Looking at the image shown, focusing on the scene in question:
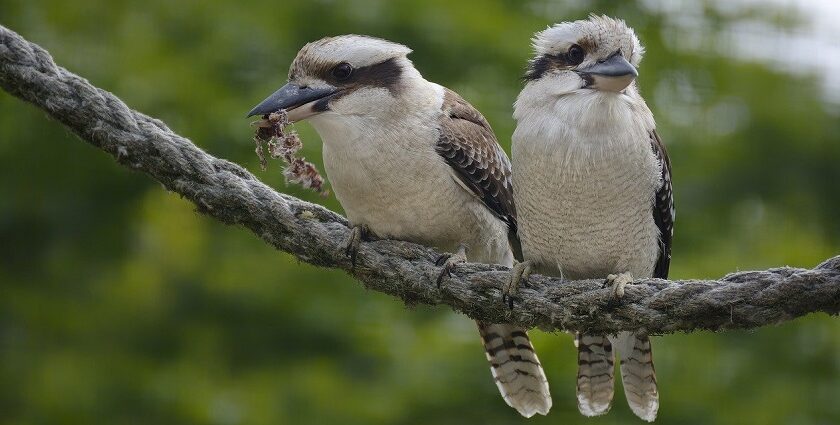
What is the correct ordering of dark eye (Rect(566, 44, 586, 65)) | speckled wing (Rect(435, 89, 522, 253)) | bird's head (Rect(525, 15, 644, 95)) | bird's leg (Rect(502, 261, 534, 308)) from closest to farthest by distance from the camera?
bird's leg (Rect(502, 261, 534, 308)) → bird's head (Rect(525, 15, 644, 95)) → dark eye (Rect(566, 44, 586, 65)) → speckled wing (Rect(435, 89, 522, 253))

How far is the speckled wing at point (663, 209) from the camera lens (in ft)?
12.4

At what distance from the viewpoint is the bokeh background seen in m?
7.86

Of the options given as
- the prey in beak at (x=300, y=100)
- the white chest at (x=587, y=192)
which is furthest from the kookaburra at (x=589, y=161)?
the prey in beak at (x=300, y=100)

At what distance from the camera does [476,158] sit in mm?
4043

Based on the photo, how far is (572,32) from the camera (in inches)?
140

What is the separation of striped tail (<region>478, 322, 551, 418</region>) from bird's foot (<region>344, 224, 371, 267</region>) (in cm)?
61

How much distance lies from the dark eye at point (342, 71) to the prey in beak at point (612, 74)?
2.30 ft

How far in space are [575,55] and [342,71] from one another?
66cm

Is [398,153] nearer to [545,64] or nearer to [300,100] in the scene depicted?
[300,100]

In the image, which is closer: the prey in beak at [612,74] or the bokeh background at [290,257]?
the prey in beak at [612,74]

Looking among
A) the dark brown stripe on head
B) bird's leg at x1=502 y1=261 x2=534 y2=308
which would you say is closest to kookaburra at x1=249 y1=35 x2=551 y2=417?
the dark brown stripe on head

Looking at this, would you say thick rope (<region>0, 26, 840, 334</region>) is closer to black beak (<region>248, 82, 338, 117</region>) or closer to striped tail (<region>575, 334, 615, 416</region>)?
black beak (<region>248, 82, 338, 117</region>)

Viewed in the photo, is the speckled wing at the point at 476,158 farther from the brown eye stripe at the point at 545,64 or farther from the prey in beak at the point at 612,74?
the prey in beak at the point at 612,74

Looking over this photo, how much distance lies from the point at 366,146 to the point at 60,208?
592 cm
